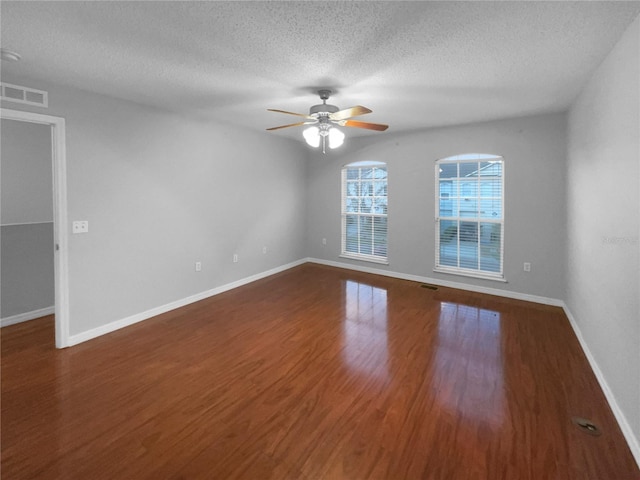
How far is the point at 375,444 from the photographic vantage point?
1.89m

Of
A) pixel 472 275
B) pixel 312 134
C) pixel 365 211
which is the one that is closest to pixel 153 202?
pixel 312 134

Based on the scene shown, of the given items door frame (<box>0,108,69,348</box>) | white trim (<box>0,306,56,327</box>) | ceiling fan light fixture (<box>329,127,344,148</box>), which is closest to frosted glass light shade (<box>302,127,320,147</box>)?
ceiling fan light fixture (<box>329,127,344,148</box>)

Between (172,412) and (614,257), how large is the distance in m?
3.30

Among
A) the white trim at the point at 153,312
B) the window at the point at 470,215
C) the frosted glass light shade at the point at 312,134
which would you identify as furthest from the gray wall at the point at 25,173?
the window at the point at 470,215

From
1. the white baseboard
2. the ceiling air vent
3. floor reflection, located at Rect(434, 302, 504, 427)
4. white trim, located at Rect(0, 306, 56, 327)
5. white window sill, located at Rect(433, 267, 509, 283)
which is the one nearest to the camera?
floor reflection, located at Rect(434, 302, 504, 427)

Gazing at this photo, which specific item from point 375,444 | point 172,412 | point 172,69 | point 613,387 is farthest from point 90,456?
point 613,387

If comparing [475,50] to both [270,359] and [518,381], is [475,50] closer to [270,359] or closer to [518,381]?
[518,381]

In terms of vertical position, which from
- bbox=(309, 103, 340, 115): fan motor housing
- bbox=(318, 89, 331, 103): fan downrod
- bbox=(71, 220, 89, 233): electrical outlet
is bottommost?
bbox=(71, 220, 89, 233): electrical outlet

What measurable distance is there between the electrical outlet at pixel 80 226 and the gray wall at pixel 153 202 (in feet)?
0.14

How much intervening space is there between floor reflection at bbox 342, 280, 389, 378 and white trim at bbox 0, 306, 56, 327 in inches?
142

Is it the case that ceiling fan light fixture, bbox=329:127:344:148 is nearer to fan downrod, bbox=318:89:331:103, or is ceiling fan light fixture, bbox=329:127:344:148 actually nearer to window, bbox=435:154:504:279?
fan downrod, bbox=318:89:331:103

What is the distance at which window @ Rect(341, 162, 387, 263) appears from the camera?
5801mm

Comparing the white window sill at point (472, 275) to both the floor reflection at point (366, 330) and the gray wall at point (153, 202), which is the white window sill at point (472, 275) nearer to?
the floor reflection at point (366, 330)

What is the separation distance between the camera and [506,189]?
4469mm
